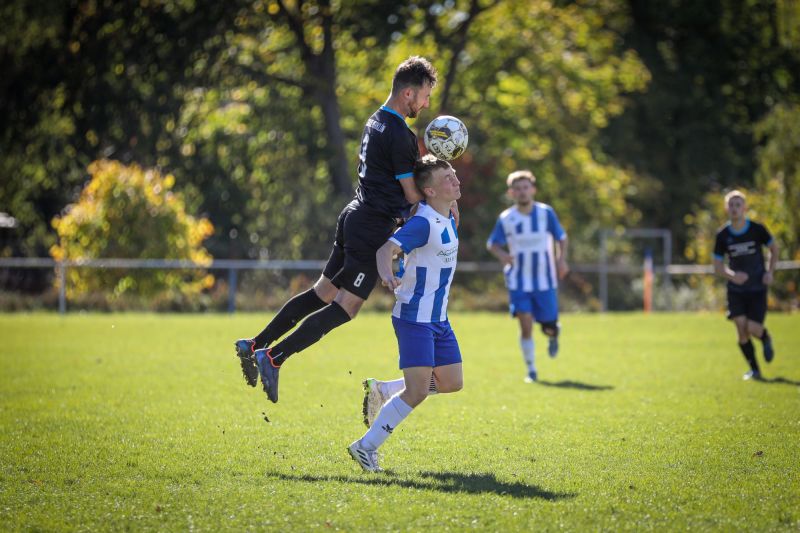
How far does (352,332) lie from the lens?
18031mm

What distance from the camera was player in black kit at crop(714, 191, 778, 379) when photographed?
11578 mm

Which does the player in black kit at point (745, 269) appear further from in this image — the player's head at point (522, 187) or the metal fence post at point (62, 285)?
the metal fence post at point (62, 285)

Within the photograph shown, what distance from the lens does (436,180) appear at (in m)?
6.36

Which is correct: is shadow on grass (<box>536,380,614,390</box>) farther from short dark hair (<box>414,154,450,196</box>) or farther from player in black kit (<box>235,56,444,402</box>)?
short dark hair (<box>414,154,450,196</box>)

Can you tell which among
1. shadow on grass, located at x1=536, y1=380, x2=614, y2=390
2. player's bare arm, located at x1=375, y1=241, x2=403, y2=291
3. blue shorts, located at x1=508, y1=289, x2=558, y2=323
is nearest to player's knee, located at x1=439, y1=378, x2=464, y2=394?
player's bare arm, located at x1=375, y1=241, x2=403, y2=291

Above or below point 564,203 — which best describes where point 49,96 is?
above

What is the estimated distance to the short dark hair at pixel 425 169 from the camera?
6414 millimetres

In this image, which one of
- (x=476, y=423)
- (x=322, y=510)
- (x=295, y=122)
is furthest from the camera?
(x=295, y=122)

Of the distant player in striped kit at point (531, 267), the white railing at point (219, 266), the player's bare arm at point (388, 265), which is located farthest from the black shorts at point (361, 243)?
the white railing at point (219, 266)

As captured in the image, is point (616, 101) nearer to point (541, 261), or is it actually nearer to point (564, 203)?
point (564, 203)

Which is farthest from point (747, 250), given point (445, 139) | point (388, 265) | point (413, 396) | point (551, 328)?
point (388, 265)

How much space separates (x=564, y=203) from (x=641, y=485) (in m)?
27.6

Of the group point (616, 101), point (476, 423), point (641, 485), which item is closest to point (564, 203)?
point (616, 101)

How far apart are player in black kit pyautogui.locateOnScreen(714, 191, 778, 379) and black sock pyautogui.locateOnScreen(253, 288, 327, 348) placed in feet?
19.9
